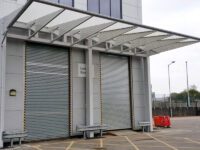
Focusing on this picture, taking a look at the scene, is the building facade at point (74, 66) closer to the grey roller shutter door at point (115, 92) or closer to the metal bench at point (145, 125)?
the grey roller shutter door at point (115, 92)

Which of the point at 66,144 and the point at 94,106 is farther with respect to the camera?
the point at 94,106

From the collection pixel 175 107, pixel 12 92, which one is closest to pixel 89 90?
pixel 12 92

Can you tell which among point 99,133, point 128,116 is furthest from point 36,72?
point 128,116

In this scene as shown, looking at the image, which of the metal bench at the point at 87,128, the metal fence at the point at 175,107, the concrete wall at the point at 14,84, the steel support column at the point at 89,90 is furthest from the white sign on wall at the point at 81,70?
the metal fence at the point at 175,107

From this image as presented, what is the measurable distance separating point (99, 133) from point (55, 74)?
4.28 m

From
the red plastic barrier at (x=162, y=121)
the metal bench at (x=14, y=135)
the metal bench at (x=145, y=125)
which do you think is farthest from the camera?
the red plastic barrier at (x=162, y=121)

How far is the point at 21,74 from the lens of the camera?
54.3 feet

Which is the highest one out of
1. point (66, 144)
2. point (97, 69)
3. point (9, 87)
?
point (97, 69)

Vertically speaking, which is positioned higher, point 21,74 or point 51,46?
point 51,46

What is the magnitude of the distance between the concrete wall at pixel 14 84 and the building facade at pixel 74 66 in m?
0.05

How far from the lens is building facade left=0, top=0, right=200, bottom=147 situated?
15600 mm

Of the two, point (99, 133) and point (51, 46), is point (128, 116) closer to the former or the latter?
point (99, 133)

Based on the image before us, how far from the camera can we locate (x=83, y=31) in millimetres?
17531

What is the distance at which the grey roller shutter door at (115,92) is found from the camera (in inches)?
795
